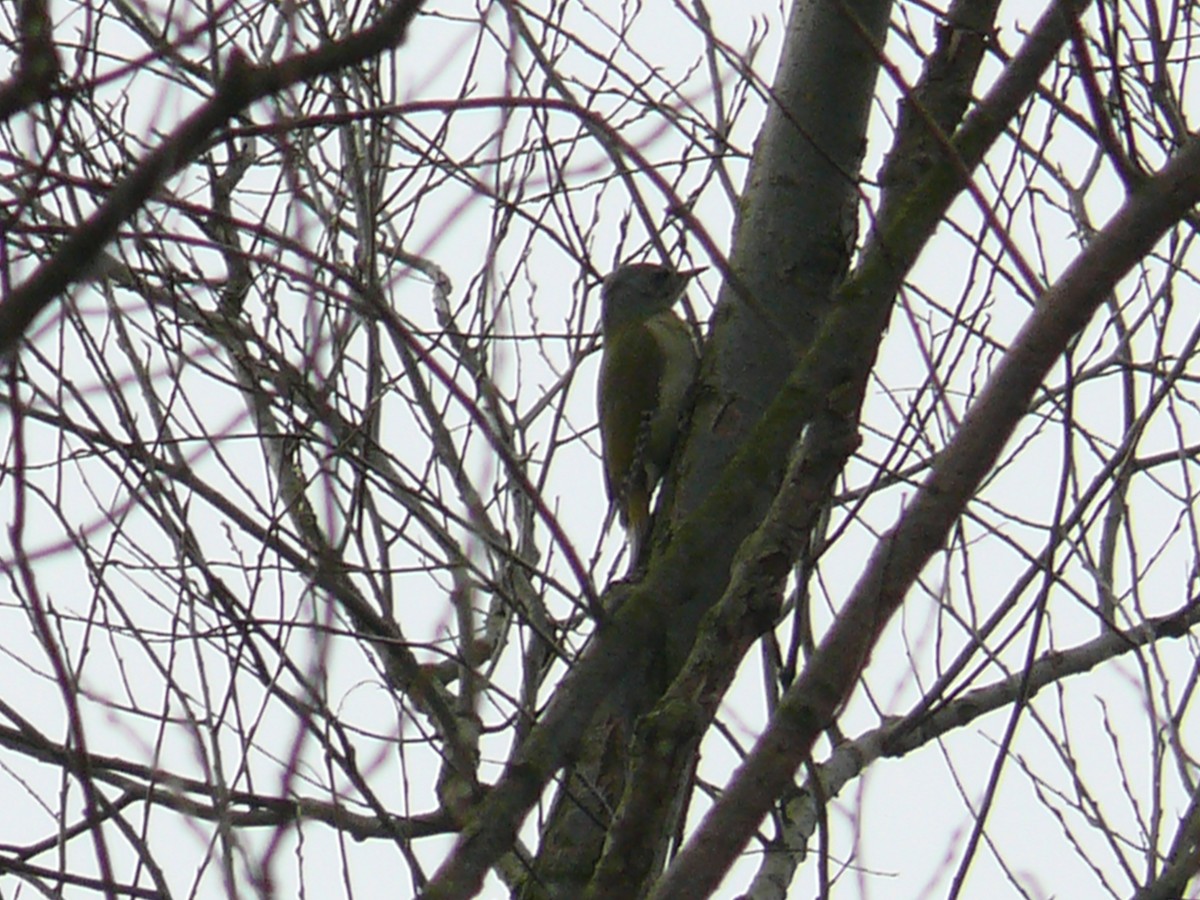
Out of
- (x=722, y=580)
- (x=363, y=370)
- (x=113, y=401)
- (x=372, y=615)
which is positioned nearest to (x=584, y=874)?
(x=722, y=580)

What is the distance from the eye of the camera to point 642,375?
595cm

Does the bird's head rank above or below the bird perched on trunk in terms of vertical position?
above

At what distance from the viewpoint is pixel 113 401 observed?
318cm

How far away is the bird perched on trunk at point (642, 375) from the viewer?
18.4ft

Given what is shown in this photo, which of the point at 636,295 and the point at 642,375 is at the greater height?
the point at 636,295

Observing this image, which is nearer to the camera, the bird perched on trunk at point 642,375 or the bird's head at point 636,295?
the bird perched on trunk at point 642,375

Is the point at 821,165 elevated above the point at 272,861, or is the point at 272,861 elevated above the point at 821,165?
the point at 821,165

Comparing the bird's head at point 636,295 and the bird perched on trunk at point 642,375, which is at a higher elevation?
the bird's head at point 636,295

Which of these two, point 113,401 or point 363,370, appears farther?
point 363,370

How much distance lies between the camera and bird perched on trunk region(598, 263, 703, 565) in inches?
221

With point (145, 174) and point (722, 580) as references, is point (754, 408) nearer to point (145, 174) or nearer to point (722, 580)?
point (722, 580)

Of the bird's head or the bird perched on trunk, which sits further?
the bird's head

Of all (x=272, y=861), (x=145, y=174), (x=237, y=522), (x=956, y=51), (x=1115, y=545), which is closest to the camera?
(x=145, y=174)

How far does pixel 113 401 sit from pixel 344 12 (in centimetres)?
199
